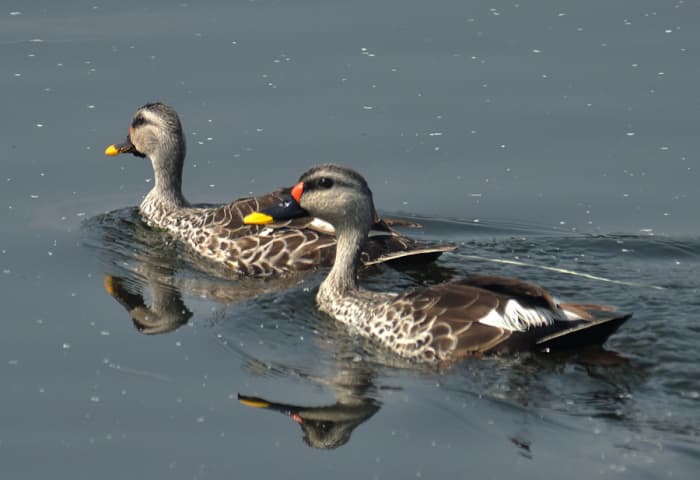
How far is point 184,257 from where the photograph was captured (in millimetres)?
14523

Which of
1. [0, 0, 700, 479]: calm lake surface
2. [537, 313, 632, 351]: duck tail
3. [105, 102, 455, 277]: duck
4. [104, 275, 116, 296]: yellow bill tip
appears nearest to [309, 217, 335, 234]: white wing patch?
[105, 102, 455, 277]: duck

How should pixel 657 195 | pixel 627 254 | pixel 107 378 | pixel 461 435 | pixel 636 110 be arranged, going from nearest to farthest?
pixel 461 435 → pixel 107 378 → pixel 627 254 → pixel 657 195 → pixel 636 110

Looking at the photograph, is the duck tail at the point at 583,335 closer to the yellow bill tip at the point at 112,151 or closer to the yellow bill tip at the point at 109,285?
the yellow bill tip at the point at 109,285

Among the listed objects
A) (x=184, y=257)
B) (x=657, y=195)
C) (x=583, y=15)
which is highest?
(x=583, y=15)

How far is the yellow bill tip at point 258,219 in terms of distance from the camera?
43.0 ft

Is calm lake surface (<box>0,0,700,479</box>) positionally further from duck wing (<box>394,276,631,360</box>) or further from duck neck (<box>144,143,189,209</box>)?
duck neck (<box>144,143,189,209</box>)

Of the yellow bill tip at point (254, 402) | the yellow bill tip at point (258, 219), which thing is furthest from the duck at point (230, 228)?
the yellow bill tip at point (254, 402)

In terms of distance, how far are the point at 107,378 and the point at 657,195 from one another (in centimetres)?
655

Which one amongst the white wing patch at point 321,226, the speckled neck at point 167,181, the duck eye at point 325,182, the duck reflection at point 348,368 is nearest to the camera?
the duck reflection at point 348,368

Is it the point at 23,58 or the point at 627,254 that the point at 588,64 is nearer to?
the point at 627,254

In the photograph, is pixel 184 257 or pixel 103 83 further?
pixel 103 83

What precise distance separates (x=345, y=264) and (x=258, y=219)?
92 centimetres

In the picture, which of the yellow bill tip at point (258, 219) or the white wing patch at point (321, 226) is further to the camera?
the white wing patch at point (321, 226)

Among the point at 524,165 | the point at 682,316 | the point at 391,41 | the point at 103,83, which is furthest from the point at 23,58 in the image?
the point at 682,316
